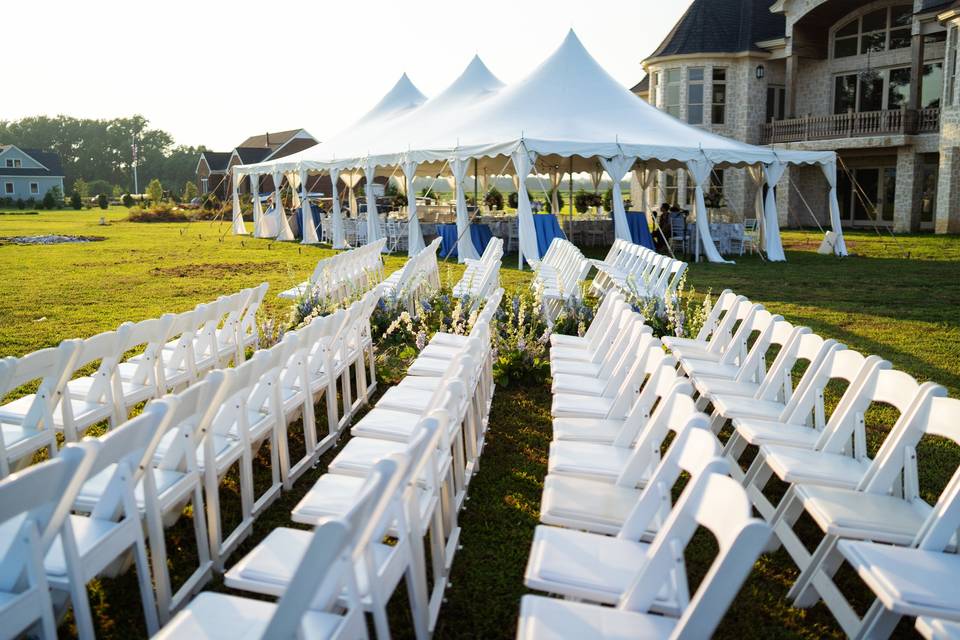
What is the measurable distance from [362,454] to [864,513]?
1924mm

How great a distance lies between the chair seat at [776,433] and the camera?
138 inches

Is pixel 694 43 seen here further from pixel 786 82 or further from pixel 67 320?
pixel 67 320

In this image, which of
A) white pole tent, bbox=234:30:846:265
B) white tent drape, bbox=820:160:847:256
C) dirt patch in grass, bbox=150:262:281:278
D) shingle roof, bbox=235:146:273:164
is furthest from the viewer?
shingle roof, bbox=235:146:273:164

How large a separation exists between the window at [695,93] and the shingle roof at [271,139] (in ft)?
125

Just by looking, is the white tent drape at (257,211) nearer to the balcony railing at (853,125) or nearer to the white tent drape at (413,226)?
the white tent drape at (413,226)

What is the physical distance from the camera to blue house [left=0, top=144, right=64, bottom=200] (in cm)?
7419

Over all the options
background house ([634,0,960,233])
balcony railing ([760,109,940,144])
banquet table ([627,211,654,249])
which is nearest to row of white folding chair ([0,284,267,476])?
banquet table ([627,211,654,249])

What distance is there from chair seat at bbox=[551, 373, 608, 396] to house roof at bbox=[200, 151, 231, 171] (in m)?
64.6

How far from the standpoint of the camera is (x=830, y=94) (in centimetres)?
2580

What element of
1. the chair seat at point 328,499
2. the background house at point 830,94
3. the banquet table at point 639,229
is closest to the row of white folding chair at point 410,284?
the chair seat at point 328,499

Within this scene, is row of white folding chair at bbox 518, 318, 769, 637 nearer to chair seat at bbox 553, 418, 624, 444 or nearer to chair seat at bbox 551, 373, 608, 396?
chair seat at bbox 553, 418, 624, 444

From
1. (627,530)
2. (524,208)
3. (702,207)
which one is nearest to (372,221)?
(524,208)

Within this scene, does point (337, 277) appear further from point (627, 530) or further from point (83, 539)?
point (627, 530)

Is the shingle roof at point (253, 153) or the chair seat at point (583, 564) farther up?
the shingle roof at point (253, 153)
